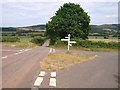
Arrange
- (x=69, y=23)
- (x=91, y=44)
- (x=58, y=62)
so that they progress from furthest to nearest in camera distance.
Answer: (x=69, y=23), (x=91, y=44), (x=58, y=62)

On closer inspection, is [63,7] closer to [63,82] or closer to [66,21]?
[66,21]

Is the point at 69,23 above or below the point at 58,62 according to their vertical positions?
above

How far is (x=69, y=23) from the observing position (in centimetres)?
7106

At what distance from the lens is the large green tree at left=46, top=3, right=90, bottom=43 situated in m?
70.1

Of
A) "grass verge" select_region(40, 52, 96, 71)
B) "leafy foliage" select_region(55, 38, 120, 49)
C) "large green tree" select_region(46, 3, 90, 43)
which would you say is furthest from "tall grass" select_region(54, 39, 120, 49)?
"grass verge" select_region(40, 52, 96, 71)

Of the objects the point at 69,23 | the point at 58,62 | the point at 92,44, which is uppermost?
the point at 69,23

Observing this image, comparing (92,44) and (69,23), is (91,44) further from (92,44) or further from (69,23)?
(69,23)

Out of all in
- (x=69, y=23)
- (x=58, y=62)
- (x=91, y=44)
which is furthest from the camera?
(x=69, y=23)

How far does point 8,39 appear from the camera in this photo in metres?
75.8

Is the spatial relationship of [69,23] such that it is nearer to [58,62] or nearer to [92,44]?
[92,44]

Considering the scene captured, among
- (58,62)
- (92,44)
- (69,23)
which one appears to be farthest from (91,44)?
(58,62)

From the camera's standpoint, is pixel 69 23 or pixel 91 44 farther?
pixel 69 23

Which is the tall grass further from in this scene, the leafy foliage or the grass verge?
the grass verge

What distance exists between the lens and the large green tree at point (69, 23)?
70.1m
